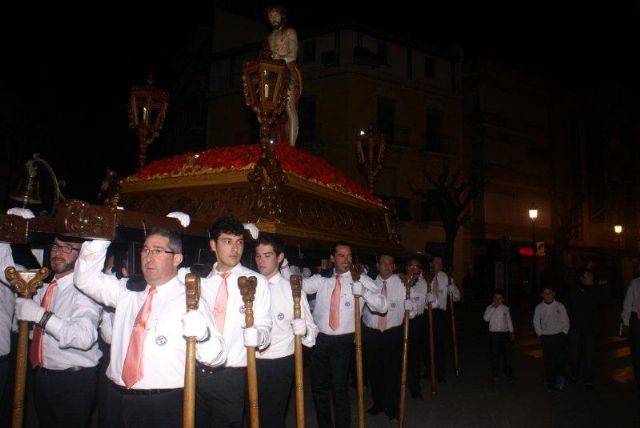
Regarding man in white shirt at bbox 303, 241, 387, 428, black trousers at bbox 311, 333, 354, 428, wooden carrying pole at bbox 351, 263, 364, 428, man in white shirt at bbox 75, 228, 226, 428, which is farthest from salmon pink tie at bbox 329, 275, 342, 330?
man in white shirt at bbox 75, 228, 226, 428

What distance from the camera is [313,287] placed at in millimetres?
5410

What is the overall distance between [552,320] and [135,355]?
7.15m

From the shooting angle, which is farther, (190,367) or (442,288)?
(442,288)

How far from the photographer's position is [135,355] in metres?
2.78

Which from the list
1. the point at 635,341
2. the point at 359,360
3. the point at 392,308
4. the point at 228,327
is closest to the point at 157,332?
the point at 228,327

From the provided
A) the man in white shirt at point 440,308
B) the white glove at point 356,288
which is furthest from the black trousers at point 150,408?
the man in white shirt at point 440,308

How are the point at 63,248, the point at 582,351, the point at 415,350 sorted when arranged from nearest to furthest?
the point at 63,248, the point at 415,350, the point at 582,351

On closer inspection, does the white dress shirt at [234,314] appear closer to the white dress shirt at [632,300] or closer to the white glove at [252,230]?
the white glove at [252,230]

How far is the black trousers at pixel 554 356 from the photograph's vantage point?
25.5 feet

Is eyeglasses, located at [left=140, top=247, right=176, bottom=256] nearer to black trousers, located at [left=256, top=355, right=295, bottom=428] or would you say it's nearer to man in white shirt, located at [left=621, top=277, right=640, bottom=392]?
black trousers, located at [left=256, top=355, right=295, bottom=428]

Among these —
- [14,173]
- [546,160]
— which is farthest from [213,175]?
[546,160]

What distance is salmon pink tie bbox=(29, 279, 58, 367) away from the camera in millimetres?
3461

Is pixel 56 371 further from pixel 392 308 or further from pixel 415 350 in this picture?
pixel 415 350

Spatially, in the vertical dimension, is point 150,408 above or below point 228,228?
below
